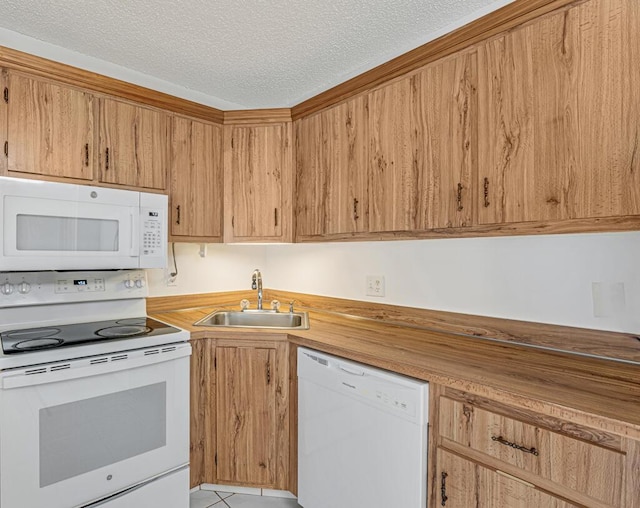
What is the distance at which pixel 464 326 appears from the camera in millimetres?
1753

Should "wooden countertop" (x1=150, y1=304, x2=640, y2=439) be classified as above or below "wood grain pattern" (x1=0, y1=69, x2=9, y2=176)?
below

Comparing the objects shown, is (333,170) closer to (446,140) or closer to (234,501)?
(446,140)

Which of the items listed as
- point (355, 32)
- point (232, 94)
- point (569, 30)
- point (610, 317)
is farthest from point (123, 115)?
point (610, 317)

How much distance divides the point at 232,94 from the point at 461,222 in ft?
6.33

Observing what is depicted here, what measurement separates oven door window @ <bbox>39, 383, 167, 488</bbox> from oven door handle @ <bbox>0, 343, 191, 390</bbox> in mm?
117

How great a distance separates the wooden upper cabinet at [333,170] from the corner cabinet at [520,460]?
0.99 m

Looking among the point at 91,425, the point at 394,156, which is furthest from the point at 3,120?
the point at 394,156

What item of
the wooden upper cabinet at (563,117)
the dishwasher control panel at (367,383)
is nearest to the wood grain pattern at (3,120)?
the dishwasher control panel at (367,383)

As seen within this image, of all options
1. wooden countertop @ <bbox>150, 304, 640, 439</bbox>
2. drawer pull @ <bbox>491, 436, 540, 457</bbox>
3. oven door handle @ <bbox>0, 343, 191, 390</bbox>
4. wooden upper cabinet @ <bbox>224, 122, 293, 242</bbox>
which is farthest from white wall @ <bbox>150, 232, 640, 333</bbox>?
oven door handle @ <bbox>0, 343, 191, 390</bbox>

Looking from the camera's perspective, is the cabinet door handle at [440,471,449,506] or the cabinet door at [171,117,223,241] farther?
the cabinet door at [171,117,223,241]

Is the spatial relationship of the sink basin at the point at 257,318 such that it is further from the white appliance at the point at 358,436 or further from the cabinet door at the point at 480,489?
the cabinet door at the point at 480,489

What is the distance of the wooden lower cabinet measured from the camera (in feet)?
6.15

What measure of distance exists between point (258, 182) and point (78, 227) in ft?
3.33

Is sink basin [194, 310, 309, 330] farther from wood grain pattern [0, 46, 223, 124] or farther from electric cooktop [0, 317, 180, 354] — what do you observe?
wood grain pattern [0, 46, 223, 124]
